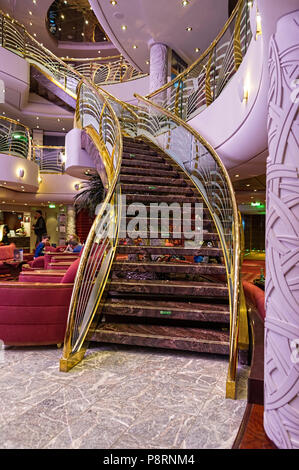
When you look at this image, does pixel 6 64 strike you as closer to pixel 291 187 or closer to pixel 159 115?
pixel 159 115

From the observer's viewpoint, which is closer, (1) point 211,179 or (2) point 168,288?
(2) point 168,288

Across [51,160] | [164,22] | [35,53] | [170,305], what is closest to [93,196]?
[170,305]

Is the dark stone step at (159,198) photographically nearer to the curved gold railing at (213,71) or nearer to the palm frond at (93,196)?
the curved gold railing at (213,71)

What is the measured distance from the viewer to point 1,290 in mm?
3379

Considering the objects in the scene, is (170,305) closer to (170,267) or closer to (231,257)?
(170,267)

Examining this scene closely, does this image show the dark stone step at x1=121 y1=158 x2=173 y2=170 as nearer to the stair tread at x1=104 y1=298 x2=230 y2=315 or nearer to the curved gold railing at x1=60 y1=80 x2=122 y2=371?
the curved gold railing at x1=60 y1=80 x2=122 y2=371

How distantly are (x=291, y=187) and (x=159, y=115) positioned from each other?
7168 mm

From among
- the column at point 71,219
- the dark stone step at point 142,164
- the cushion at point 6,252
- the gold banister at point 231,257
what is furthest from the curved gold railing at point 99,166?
the cushion at point 6,252

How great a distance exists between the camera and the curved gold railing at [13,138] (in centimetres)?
1094

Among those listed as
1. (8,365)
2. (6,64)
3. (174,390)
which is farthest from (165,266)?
(6,64)

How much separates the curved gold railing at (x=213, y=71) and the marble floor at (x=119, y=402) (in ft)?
13.7

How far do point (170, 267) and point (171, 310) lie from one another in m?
0.62

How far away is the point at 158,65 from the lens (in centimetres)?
1027

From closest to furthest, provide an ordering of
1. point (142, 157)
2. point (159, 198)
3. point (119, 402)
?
1. point (119, 402)
2. point (159, 198)
3. point (142, 157)
